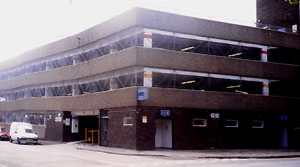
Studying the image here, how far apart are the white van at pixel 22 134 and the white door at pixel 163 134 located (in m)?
12.5

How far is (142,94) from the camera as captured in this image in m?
33.2

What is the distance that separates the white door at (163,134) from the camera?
35594 millimetres

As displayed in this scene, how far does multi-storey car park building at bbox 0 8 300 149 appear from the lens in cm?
3497

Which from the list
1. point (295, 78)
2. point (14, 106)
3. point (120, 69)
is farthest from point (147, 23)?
point (14, 106)

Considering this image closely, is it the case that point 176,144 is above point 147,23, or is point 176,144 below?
below

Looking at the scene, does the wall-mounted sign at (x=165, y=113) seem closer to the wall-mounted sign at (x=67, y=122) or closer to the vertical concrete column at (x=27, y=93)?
the wall-mounted sign at (x=67, y=122)

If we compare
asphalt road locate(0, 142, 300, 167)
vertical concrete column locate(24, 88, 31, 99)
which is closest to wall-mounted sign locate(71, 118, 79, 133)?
vertical concrete column locate(24, 88, 31, 99)

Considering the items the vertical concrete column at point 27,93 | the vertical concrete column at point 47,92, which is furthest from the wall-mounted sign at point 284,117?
the vertical concrete column at point 27,93

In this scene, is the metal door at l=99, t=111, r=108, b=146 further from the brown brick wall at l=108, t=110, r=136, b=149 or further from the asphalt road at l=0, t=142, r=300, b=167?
the asphalt road at l=0, t=142, r=300, b=167

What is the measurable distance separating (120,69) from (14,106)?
26.6 metres

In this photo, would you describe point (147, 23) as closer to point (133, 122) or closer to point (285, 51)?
point (133, 122)

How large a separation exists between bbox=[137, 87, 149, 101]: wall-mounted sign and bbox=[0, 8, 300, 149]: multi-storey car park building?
0.07 metres

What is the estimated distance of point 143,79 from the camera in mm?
34625

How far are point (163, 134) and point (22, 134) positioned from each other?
533 inches
